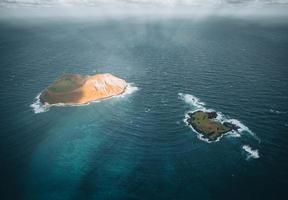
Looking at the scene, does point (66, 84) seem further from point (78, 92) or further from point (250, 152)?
point (250, 152)

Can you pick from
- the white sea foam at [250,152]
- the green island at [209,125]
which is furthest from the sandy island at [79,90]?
the white sea foam at [250,152]

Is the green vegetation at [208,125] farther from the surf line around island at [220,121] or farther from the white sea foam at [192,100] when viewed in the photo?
the white sea foam at [192,100]

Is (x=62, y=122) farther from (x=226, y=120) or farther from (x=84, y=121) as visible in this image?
(x=226, y=120)

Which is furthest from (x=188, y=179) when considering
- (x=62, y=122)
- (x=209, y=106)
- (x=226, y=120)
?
(x=62, y=122)

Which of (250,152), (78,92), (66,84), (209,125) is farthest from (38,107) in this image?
(250,152)

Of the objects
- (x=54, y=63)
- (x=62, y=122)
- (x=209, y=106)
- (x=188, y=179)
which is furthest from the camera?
(x=54, y=63)

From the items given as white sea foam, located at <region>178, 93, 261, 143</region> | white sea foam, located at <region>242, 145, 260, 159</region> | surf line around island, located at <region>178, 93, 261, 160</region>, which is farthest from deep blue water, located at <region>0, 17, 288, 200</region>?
white sea foam, located at <region>178, 93, 261, 143</region>

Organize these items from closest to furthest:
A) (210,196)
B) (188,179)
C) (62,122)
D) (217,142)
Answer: (210,196), (188,179), (217,142), (62,122)
